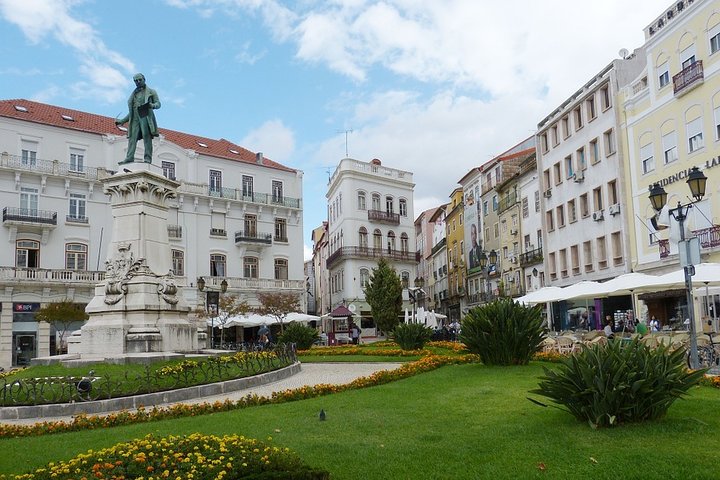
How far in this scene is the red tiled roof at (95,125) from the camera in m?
40.9

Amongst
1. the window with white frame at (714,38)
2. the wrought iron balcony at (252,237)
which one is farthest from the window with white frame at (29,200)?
the window with white frame at (714,38)

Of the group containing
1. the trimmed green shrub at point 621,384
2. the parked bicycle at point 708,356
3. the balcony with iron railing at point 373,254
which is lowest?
the parked bicycle at point 708,356

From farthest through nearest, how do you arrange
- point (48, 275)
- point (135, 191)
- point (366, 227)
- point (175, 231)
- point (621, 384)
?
point (366, 227)
point (175, 231)
point (48, 275)
point (135, 191)
point (621, 384)

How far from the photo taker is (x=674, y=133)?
3002 cm

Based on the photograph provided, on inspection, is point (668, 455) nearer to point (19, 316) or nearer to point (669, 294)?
point (669, 294)

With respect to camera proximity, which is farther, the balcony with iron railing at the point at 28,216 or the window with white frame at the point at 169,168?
the window with white frame at the point at 169,168

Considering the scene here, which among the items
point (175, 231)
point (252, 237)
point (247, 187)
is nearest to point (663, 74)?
point (252, 237)

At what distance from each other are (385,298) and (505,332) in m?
31.8

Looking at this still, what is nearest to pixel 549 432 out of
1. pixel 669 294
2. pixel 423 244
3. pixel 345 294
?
pixel 669 294

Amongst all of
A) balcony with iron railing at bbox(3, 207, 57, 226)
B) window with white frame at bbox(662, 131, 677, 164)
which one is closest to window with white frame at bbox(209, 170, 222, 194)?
balcony with iron railing at bbox(3, 207, 57, 226)

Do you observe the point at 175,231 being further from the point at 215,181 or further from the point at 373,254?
the point at 373,254

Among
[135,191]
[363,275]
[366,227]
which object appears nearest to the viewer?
[135,191]

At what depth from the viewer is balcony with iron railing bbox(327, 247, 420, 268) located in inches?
2254

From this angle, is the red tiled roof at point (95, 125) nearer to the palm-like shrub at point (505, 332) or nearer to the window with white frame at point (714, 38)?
the window with white frame at point (714, 38)
